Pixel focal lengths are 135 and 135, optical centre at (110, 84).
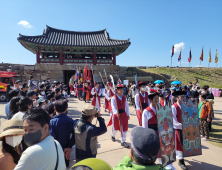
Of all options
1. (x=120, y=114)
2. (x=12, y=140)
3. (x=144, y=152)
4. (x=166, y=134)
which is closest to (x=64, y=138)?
(x=12, y=140)

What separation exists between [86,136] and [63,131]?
1.46 ft

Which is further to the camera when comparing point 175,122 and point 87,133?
point 175,122

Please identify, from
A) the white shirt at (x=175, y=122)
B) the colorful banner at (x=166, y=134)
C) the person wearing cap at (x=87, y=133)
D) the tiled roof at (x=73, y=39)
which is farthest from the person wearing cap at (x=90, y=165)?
the tiled roof at (x=73, y=39)

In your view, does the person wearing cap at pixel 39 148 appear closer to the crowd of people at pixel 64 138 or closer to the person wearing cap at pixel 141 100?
the crowd of people at pixel 64 138

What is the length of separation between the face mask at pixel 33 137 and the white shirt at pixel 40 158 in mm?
118

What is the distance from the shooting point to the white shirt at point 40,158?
3.45 ft

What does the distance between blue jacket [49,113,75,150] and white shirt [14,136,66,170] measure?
876 mm

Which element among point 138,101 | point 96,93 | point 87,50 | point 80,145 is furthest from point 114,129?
point 87,50

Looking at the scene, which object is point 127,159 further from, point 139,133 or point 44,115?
point 44,115

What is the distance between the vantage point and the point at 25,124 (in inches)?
52.0

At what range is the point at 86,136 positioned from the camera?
1.87 m

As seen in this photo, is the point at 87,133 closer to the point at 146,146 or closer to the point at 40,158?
the point at 40,158

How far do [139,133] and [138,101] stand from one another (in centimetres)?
305

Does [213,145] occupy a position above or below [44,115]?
below
